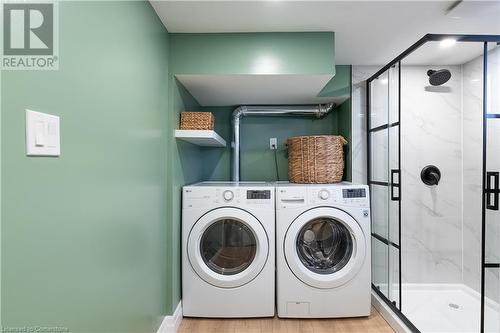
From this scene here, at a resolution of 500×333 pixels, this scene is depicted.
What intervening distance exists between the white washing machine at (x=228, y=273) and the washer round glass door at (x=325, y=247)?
0.18m

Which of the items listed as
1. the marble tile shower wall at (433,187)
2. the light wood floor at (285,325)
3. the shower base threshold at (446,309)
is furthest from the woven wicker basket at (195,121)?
the shower base threshold at (446,309)

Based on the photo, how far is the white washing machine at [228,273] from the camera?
6.63ft

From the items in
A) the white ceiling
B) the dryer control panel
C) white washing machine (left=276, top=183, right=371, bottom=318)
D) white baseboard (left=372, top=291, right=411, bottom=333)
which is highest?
the white ceiling

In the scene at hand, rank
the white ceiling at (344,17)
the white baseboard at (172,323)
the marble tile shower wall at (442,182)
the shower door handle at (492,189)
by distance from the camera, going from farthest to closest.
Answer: the marble tile shower wall at (442,182)
the white baseboard at (172,323)
the white ceiling at (344,17)
the shower door handle at (492,189)

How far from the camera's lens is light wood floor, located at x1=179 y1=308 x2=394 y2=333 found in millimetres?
1963

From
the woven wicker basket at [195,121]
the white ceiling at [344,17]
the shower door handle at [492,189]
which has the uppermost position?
the white ceiling at [344,17]

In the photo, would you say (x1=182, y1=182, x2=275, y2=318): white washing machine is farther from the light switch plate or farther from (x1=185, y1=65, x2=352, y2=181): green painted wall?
the light switch plate

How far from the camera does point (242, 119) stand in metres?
2.96

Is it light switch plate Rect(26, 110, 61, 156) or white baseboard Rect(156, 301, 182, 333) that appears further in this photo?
white baseboard Rect(156, 301, 182, 333)

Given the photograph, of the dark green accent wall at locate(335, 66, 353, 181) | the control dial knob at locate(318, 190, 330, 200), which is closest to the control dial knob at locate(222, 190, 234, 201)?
the control dial knob at locate(318, 190, 330, 200)

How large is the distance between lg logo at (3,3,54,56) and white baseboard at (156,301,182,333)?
1.69 meters

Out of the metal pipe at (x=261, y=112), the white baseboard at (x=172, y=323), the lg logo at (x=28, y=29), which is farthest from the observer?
the metal pipe at (x=261, y=112)

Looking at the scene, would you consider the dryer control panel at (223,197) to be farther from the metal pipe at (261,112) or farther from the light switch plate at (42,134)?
the light switch plate at (42,134)

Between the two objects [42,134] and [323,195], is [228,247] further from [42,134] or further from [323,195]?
[42,134]
